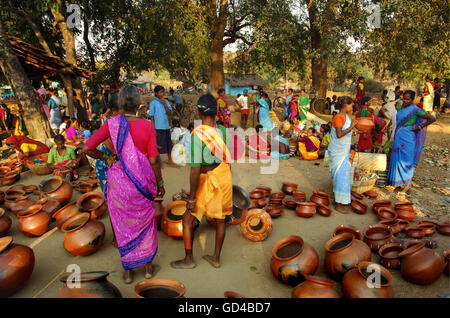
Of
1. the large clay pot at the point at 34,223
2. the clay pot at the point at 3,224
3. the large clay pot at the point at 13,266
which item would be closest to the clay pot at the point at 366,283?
the large clay pot at the point at 13,266


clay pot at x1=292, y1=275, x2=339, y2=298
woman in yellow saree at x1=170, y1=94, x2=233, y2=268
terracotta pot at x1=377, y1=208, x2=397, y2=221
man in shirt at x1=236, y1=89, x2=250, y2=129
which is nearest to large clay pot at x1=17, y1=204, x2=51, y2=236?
woman in yellow saree at x1=170, y1=94, x2=233, y2=268

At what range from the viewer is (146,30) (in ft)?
32.5

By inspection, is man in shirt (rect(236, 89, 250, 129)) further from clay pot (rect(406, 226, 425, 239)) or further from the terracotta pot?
clay pot (rect(406, 226, 425, 239))

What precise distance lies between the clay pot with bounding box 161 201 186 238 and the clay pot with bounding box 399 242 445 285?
2.34 meters

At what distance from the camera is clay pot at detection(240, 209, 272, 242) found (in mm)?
3240

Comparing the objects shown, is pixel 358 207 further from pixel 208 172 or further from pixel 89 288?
pixel 89 288

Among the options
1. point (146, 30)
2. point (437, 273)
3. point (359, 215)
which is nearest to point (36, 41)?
point (146, 30)

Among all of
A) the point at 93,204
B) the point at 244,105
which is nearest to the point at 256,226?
the point at 93,204

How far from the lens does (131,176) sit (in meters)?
2.30

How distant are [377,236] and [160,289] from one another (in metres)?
2.40

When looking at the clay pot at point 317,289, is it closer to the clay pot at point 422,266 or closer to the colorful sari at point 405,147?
the clay pot at point 422,266

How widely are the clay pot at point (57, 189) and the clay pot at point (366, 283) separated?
158 inches

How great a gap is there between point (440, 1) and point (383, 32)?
255 centimetres

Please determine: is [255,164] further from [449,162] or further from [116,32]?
[116,32]
